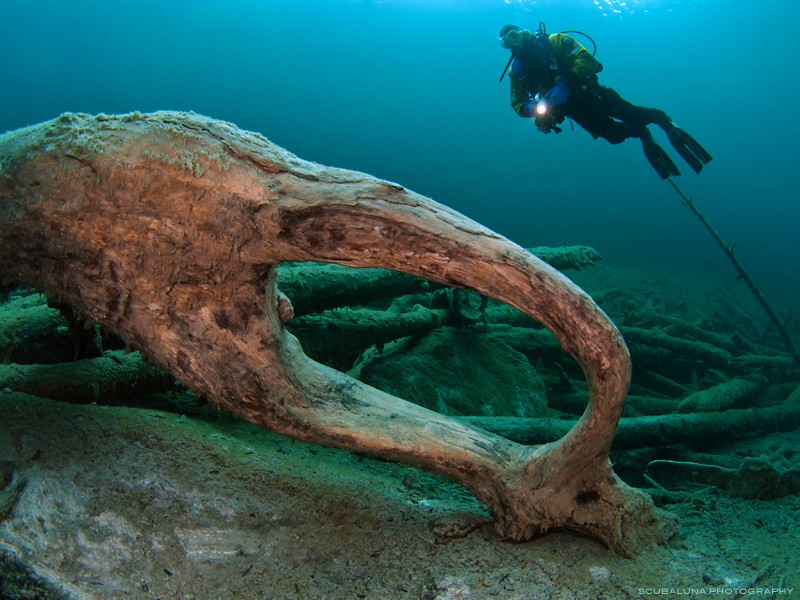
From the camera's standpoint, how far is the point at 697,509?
8.32 feet

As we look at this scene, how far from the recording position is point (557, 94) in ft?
16.1

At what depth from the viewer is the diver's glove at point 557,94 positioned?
16.0 ft

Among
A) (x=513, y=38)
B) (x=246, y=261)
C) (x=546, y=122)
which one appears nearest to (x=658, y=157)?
(x=546, y=122)

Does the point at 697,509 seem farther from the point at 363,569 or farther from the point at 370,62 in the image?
the point at 370,62

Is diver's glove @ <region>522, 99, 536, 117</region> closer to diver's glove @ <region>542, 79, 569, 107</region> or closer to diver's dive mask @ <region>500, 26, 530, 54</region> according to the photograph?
diver's glove @ <region>542, 79, 569, 107</region>

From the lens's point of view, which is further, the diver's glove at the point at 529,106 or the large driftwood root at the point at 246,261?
the diver's glove at the point at 529,106

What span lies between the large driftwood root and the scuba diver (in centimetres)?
420

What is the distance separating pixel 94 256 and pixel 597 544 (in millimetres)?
2847

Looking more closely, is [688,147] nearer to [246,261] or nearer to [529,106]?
[529,106]

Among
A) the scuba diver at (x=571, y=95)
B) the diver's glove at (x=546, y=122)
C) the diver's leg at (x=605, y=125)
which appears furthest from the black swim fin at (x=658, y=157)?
the diver's glove at (x=546, y=122)

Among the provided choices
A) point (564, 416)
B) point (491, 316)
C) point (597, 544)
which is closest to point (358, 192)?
point (597, 544)

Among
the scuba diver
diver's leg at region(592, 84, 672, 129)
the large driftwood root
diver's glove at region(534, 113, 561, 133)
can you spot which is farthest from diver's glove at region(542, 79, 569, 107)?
the large driftwood root

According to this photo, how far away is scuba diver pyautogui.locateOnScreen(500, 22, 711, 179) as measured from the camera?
488cm

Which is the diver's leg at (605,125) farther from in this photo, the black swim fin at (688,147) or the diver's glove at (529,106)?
the diver's glove at (529,106)
